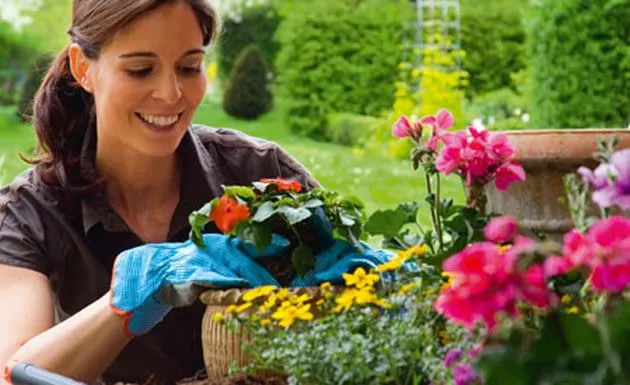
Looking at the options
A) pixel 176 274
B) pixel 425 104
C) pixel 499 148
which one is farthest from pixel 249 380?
pixel 425 104

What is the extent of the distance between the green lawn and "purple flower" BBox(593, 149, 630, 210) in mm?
4726

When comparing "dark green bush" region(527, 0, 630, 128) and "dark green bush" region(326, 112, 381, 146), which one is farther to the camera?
"dark green bush" region(326, 112, 381, 146)

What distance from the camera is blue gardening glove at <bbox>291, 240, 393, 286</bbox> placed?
159 centimetres

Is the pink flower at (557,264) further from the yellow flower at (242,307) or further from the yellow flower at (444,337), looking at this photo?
the yellow flower at (242,307)

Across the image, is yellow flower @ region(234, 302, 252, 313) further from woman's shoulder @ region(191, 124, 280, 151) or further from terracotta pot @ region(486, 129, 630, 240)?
A: terracotta pot @ region(486, 129, 630, 240)

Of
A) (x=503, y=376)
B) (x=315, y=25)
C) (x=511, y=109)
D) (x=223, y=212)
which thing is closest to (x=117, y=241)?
(x=223, y=212)

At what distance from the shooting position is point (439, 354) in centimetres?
119

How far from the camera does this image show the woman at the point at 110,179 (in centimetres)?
182

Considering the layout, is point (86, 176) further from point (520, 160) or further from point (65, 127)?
point (520, 160)

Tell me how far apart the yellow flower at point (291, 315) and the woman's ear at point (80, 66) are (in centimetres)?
78

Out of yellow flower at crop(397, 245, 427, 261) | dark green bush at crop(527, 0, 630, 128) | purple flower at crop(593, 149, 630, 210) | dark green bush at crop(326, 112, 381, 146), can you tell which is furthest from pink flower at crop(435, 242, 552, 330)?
dark green bush at crop(326, 112, 381, 146)

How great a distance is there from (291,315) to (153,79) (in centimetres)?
62

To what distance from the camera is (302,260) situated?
1605 millimetres

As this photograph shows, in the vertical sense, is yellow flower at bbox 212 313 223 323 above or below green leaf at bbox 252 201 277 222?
below
